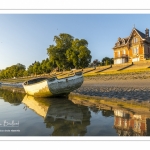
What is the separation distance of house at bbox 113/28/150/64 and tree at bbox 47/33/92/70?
9.52 meters

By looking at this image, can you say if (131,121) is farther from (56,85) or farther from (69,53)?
(69,53)

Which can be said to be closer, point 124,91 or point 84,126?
point 84,126

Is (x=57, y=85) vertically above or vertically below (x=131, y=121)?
above

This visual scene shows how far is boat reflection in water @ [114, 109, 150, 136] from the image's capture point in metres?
6.21

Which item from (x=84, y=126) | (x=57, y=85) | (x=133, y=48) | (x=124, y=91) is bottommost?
(x=84, y=126)

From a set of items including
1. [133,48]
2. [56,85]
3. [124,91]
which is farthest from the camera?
[133,48]

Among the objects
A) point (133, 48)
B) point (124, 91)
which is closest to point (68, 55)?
point (133, 48)

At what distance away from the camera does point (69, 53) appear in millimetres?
59750

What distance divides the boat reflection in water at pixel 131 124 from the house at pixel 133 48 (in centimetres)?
4223

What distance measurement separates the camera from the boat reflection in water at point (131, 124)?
621 centimetres

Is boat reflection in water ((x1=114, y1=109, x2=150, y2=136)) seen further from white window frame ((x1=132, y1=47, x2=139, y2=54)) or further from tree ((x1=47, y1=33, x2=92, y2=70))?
tree ((x1=47, y1=33, x2=92, y2=70))

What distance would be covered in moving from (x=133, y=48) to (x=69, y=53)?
66.8ft

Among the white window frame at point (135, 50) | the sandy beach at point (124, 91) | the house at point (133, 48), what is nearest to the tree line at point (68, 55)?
the house at point (133, 48)

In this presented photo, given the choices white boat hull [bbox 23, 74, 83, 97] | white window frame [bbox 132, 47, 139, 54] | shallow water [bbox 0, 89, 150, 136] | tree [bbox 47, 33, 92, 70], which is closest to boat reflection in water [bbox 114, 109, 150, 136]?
shallow water [bbox 0, 89, 150, 136]
